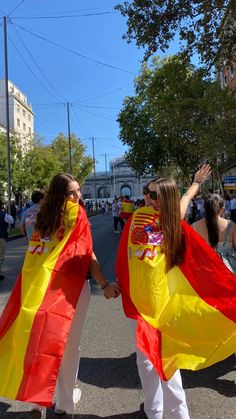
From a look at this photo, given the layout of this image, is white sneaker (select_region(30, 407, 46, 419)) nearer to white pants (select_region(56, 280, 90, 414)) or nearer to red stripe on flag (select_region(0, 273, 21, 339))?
white pants (select_region(56, 280, 90, 414))

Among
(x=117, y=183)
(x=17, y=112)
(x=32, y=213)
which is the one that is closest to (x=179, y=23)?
(x=32, y=213)

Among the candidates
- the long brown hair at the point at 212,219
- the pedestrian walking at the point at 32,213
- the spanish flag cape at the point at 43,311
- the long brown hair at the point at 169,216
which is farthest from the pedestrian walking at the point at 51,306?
the pedestrian walking at the point at 32,213

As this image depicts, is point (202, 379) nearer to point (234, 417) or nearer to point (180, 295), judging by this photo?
point (234, 417)

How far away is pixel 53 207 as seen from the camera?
329 cm

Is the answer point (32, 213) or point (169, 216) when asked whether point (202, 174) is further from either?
point (32, 213)

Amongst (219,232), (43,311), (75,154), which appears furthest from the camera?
(75,154)

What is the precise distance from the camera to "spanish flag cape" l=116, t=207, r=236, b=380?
3.09 m

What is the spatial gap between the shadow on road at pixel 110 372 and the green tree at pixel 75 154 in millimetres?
64483

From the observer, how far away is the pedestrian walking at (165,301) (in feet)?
10.0

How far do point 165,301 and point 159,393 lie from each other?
0.65 metres

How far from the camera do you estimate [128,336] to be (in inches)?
218

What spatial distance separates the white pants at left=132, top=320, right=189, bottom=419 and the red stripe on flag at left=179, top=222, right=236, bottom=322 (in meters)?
0.59

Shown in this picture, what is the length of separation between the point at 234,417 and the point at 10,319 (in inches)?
72.0

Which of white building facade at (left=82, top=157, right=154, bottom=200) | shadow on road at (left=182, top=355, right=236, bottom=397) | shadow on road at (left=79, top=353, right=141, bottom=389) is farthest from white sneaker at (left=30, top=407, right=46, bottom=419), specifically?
white building facade at (left=82, top=157, right=154, bottom=200)
